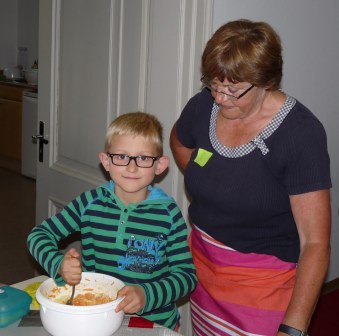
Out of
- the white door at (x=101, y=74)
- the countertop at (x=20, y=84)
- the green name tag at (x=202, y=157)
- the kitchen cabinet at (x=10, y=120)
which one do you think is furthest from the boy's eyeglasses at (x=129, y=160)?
the kitchen cabinet at (x=10, y=120)

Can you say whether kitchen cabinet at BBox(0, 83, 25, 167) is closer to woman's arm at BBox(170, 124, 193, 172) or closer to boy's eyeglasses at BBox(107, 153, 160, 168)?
woman's arm at BBox(170, 124, 193, 172)

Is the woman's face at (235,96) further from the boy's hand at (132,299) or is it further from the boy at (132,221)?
the boy's hand at (132,299)

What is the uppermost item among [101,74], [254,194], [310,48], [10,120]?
[310,48]

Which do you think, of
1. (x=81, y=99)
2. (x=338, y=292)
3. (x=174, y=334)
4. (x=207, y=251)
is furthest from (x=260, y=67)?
(x=338, y=292)

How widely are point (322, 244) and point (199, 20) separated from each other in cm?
104

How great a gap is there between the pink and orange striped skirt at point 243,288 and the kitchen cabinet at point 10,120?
14.9ft

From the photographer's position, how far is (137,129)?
5.35ft

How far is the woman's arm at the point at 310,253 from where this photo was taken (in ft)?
4.58

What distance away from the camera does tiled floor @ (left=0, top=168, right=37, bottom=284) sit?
374 centimetres

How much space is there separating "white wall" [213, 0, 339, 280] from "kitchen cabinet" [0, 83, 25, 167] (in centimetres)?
362

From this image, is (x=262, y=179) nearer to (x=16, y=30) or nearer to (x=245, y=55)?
(x=245, y=55)

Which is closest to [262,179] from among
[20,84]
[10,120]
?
[20,84]

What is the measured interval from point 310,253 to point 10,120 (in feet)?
16.8

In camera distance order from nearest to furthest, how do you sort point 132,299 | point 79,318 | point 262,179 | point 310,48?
point 79,318
point 132,299
point 262,179
point 310,48
